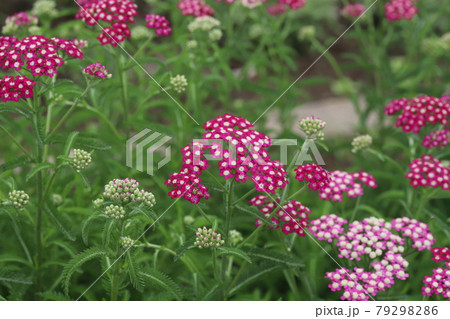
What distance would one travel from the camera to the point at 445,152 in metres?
4.12

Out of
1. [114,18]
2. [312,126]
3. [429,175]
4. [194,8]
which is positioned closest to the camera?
[312,126]

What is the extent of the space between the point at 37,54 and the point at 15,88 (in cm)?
26

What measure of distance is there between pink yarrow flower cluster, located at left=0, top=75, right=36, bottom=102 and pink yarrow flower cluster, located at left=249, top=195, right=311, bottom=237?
4.72 ft

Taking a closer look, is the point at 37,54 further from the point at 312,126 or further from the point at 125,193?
the point at 312,126

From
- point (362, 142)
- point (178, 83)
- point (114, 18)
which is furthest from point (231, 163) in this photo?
point (114, 18)

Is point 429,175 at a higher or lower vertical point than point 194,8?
lower

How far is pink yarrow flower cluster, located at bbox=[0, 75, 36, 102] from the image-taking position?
309 cm

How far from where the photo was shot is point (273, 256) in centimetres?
342

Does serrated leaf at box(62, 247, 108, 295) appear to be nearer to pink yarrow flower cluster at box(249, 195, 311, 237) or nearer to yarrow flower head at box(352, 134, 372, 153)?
pink yarrow flower cluster at box(249, 195, 311, 237)

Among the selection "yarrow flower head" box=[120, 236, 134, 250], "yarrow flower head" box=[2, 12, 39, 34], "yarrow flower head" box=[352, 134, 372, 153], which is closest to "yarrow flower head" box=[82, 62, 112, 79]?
"yarrow flower head" box=[120, 236, 134, 250]

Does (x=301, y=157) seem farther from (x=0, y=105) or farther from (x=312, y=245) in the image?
(x=0, y=105)

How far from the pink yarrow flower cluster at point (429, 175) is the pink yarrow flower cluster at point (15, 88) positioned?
7.73 ft

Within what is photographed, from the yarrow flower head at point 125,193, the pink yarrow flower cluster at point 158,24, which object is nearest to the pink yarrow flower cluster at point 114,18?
the pink yarrow flower cluster at point 158,24
